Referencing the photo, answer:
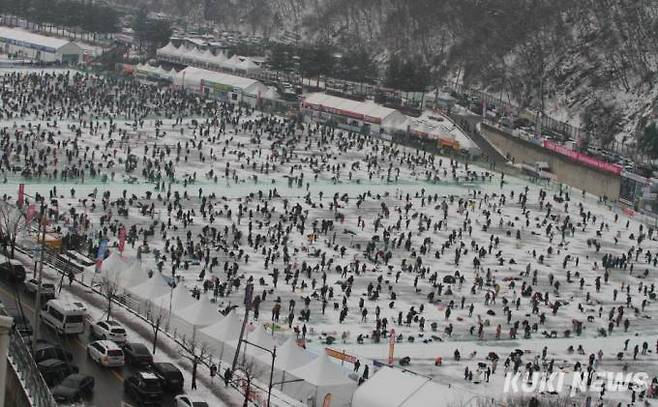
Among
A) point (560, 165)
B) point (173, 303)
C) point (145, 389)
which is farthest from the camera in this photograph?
point (560, 165)

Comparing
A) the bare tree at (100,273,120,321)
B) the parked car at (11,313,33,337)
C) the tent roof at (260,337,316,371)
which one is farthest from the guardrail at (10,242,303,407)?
the parked car at (11,313,33,337)

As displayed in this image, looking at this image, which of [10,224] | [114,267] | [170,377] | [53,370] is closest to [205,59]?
[10,224]

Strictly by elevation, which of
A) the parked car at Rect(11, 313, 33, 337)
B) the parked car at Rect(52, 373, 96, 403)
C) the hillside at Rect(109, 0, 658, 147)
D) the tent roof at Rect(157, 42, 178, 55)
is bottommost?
the parked car at Rect(52, 373, 96, 403)

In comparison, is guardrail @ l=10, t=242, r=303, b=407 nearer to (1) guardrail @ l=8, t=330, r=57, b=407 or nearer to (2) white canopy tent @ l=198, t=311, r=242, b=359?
(2) white canopy tent @ l=198, t=311, r=242, b=359

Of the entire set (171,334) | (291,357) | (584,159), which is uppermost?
(584,159)

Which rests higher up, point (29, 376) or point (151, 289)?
point (29, 376)

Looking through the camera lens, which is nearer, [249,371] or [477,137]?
[249,371]

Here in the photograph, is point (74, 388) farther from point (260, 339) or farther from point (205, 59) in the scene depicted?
point (205, 59)

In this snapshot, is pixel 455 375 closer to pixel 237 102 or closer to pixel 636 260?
pixel 636 260
